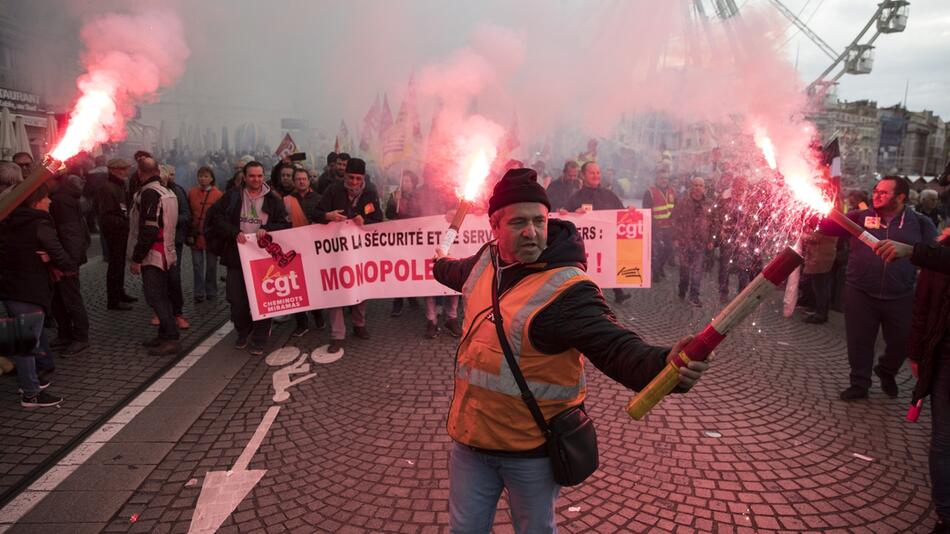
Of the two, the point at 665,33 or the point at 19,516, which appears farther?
the point at 665,33

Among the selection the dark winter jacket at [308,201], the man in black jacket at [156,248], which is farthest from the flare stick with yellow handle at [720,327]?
the dark winter jacket at [308,201]

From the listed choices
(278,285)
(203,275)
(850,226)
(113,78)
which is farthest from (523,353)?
(203,275)

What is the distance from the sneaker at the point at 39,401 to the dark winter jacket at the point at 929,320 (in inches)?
255

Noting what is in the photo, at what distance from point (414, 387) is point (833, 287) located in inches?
299

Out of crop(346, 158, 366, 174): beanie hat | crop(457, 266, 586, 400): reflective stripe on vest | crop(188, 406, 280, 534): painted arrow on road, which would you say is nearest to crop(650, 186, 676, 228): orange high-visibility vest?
crop(346, 158, 366, 174): beanie hat

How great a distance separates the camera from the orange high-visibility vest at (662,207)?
1051 cm

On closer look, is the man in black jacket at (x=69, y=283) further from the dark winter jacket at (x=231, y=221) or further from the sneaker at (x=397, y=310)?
the sneaker at (x=397, y=310)

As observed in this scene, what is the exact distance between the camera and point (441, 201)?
7.81m

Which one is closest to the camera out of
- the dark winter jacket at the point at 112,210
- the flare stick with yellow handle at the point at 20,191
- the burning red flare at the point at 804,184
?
the flare stick with yellow handle at the point at 20,191

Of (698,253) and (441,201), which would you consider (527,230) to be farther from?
(698,253)

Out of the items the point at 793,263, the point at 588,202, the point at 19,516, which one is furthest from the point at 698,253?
the point at 19,516

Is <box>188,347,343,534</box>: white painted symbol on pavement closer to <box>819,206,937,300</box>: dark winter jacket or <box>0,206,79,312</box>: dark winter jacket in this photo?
<box>0,206,79,312</box>: dark winter jacket

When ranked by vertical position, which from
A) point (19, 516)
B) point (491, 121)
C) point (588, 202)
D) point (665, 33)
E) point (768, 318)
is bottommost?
point (768, 318)

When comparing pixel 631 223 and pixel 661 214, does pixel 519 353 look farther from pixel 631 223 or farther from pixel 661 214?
pixel 661 214
